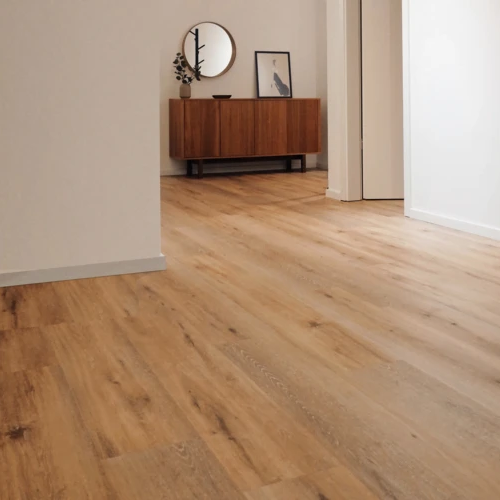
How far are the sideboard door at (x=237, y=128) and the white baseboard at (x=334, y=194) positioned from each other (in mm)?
1941

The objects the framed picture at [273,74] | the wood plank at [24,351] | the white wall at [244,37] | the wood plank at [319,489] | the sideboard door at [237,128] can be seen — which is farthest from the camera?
the framed picture at [273,74]

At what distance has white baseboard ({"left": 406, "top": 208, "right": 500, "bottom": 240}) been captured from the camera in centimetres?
379

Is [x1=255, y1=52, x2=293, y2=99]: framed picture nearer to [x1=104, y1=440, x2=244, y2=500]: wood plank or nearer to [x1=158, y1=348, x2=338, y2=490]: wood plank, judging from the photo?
[x1=158, y1=348, x2=338, y2=490]: wood plank

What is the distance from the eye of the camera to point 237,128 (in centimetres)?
737

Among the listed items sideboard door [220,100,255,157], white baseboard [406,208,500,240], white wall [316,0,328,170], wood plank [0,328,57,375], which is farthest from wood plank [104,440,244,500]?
white wall [316,0,328,170]

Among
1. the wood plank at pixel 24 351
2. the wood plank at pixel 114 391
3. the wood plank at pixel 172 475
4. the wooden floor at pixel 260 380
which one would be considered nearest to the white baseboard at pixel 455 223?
the wooden floor at pixel 260 380

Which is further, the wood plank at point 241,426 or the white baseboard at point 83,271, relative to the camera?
the white baseboard at point 83,271

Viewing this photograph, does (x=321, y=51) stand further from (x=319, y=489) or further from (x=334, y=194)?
(x=319, y=489)

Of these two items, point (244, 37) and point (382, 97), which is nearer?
point (382, 97)

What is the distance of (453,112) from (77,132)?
212cm

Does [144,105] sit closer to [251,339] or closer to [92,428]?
[251,339]

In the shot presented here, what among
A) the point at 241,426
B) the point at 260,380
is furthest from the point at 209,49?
the point at 241,426

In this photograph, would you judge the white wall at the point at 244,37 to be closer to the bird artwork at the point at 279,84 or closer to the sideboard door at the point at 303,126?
the bird artwork at the point at 279,84

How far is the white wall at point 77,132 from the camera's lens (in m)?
2.88
